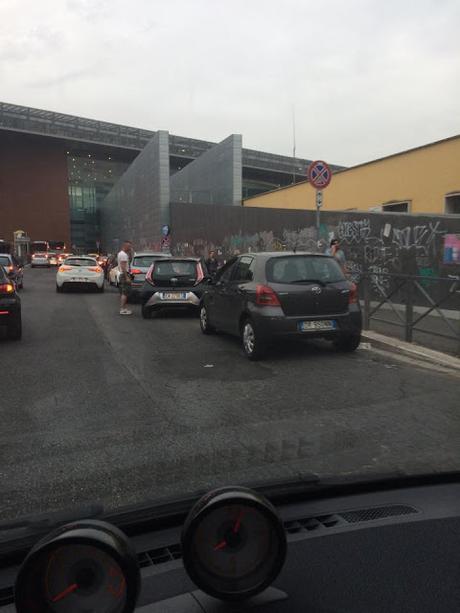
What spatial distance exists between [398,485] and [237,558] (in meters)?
1.08

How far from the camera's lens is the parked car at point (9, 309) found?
29.5ft

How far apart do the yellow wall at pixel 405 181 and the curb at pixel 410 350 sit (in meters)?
5.56

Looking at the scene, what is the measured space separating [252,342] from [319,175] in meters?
5.51

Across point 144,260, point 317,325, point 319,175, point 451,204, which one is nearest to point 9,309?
point 317,325

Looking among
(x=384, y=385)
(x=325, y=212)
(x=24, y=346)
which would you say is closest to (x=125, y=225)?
(x=325, y=212)

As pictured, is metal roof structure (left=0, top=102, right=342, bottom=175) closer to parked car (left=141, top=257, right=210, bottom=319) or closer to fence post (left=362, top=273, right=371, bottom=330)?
parked car (left=141, top=257, right=210, bottom=319)

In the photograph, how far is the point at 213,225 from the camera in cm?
2694

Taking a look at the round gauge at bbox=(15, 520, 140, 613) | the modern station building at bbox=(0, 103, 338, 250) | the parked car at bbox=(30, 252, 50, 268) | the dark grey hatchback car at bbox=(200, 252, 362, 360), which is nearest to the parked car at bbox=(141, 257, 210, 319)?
the dark grey hatchback car at bbox=(200, 252, 362, 360)

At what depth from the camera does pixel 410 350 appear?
320 inches

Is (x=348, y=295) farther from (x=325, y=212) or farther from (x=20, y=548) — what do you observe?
(x=325, y=212)

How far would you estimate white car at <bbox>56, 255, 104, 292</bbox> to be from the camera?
20609mm

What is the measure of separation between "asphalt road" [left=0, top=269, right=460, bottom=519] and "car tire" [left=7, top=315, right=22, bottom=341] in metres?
0.53

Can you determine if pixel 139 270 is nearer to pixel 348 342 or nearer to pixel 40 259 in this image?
pixel 348 342

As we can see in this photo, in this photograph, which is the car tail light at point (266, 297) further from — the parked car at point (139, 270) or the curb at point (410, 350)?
the parked car at point (139, 270)
